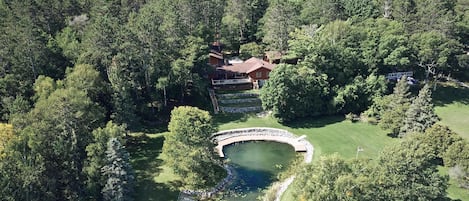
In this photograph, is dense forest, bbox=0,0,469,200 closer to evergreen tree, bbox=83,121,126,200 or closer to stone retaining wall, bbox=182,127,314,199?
evergreen tree, bbox=83,121,126,200

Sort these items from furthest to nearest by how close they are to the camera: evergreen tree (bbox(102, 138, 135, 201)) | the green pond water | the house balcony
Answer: the house balcony → the green pond water → evergreen tree (bbox(102, 138, 135, 201))

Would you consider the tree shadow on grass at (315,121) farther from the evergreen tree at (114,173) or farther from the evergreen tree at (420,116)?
the evergreen tree at (114,173)

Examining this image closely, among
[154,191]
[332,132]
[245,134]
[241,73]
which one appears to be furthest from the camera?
[241,73]

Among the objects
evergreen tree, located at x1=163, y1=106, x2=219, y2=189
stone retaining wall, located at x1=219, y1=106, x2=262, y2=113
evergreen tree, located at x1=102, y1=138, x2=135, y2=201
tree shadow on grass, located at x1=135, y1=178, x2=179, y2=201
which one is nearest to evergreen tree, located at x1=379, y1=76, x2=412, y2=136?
stone retaining wall, located at x1=219, y1=106, x2=262, y2=113

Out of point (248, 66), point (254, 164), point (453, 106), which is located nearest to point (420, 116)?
point (453, 106)

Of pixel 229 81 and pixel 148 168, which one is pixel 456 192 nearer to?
pixel 148 168

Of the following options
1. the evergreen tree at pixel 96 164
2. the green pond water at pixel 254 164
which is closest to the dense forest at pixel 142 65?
the evergreen tree at pixel 96 164
